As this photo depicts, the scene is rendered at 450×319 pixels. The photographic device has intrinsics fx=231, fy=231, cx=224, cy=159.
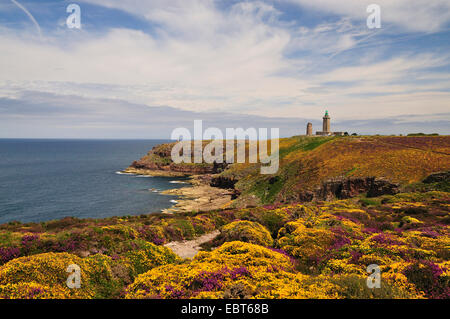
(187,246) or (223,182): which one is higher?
(187,246)

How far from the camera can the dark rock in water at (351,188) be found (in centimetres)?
4641

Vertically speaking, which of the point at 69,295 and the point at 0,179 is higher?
the point at 69,295

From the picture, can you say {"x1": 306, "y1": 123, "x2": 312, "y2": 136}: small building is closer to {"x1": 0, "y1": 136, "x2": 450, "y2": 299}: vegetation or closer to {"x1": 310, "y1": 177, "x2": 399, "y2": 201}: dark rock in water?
{"x1": 310, "y1": 177, "x2": 399, "y2": 201}: dark rock in water

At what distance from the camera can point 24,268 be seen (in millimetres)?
9875

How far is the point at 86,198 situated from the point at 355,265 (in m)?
85.5

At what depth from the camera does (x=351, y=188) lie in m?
51.9

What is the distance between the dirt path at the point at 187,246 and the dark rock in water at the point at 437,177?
141ft

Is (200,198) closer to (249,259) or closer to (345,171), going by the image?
(345,171)

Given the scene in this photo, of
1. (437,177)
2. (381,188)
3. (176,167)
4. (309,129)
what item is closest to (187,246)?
(381,188)

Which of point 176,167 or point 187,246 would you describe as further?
point 176,167

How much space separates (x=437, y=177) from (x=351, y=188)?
14601 mm

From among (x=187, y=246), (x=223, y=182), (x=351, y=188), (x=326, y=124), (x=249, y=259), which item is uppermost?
(x=326, y=124)
